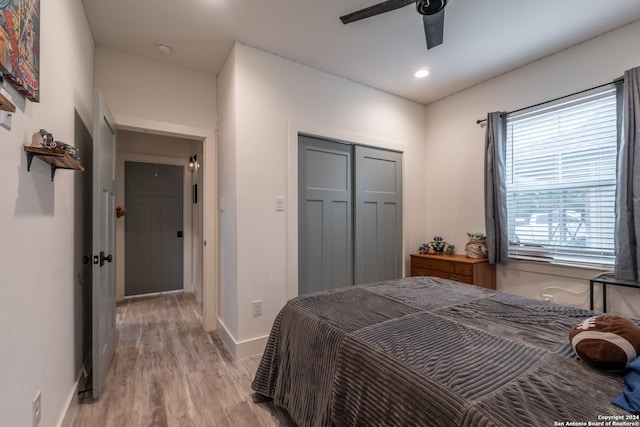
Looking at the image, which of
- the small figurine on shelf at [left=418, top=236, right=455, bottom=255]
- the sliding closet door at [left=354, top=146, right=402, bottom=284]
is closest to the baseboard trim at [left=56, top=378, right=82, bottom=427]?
the sliding closet door at [left=354, top=146, right=402, bottom=284]

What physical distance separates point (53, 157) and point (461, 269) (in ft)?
10.8

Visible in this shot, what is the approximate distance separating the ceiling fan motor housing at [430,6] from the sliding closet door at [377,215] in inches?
64.2

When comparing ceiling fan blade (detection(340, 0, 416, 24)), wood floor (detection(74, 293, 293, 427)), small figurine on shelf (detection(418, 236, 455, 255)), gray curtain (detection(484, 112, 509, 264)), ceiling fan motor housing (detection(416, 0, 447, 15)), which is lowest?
wood floor (detection(74, 293, 293, 427))

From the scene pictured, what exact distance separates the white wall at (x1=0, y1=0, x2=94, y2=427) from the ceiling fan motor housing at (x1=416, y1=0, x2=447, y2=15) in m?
1.90

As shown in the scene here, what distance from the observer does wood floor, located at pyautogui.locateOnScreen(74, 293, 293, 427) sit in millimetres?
1689

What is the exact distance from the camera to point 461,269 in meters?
2.97

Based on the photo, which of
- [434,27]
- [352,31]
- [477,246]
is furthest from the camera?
[477,246]

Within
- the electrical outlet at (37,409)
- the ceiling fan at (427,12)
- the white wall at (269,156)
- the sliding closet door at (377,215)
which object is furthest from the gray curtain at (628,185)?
the electrical outlet at (37,409)

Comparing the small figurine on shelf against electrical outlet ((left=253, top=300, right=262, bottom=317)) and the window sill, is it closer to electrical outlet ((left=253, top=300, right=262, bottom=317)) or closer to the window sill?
the window sill

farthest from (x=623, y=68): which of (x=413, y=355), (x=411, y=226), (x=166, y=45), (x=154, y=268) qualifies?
(x=154, y=268)

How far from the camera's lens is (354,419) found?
42.9 inches

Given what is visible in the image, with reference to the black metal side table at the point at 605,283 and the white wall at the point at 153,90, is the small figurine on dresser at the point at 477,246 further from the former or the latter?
the white wall at the point at 153,90

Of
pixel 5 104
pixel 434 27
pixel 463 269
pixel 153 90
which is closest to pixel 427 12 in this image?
pixel 434 27

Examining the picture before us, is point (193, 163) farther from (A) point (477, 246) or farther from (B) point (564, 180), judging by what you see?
(B) point (564, 180)
